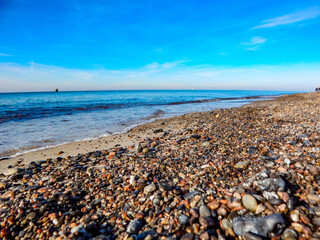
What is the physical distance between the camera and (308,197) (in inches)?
98.7

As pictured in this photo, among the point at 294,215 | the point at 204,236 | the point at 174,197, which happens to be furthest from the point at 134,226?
the point at 294,215

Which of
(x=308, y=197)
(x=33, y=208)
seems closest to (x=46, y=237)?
(x=33, y=208)

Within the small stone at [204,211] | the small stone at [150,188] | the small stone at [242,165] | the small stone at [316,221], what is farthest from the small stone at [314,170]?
the small stone at [150,188]

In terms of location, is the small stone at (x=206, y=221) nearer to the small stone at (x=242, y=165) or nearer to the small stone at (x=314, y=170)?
the small stone at (x=242, y=165)

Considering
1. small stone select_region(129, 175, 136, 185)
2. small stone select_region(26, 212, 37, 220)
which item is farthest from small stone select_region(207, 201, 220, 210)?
small stone select_region(26, 212, 37, 220)

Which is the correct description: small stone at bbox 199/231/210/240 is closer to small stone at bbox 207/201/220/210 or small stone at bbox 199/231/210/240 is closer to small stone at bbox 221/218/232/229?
small stone at bbox 221/218/232/229

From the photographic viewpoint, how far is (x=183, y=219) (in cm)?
236

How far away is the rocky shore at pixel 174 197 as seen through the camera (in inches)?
86.6

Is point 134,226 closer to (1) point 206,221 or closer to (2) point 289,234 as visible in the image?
(1) point 206,221

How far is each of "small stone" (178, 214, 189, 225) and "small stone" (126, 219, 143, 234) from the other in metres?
0.56

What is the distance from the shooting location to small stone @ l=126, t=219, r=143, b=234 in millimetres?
2311

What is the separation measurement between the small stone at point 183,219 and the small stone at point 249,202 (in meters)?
0.87

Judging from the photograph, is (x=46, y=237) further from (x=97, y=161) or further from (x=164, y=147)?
(x=164, y=147)

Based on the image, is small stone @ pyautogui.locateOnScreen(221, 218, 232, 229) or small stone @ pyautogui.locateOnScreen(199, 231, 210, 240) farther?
small stone @ pyautogui.locateOnScreen(221, 218, 232, 229)
